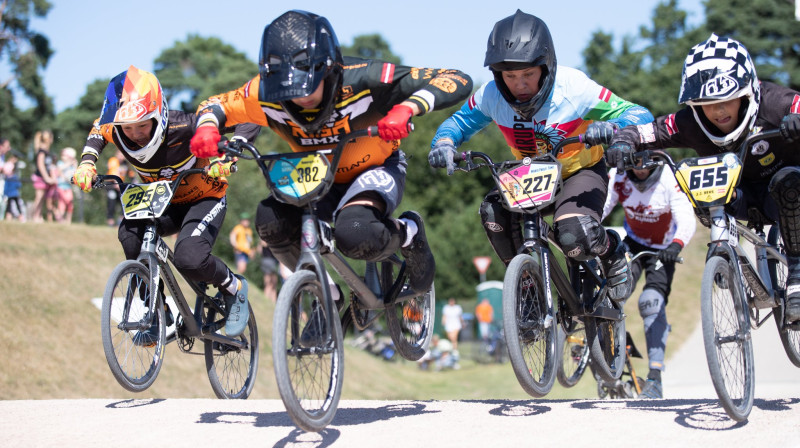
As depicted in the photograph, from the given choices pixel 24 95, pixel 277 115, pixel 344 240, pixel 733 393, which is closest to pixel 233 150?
pixel 277 115

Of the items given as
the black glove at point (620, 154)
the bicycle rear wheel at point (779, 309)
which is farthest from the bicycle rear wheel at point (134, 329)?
the bicycle rear wheel at point (779, 309)

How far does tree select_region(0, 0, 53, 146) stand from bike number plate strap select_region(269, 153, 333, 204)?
115 feet

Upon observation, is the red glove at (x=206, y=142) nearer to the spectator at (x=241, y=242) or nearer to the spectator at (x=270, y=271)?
the spectator at (x=241, y=242)

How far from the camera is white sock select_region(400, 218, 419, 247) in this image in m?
6.16

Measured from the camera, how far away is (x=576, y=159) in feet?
20.8

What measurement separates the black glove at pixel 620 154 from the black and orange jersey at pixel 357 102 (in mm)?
1032

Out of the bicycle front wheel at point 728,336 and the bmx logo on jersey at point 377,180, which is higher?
the bmx logo on jersey at point 377,180

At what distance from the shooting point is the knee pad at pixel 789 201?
18.9 ft

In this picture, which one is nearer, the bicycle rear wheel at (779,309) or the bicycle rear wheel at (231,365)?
the bicycle rear wheel at (779,309)

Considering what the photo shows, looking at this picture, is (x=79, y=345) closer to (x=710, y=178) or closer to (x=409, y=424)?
(x=409, y=424)

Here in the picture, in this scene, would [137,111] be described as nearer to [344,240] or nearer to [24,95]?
[344,240]

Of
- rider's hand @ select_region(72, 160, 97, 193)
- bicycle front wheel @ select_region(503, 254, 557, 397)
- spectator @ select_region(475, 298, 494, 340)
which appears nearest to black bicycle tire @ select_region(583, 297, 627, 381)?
bicycle front wheel @ select_region(503, 254, 557, 397)

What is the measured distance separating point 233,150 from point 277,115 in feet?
1.52

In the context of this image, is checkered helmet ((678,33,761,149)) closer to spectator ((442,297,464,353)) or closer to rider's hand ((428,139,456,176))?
rider's hand ((428,139,456,176))
